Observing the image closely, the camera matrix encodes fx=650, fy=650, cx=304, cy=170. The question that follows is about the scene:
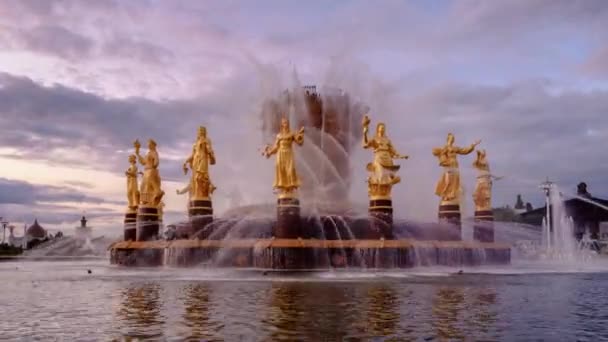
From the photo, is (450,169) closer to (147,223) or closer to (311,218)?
(311,218)

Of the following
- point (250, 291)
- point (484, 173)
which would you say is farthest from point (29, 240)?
point (250, 291)

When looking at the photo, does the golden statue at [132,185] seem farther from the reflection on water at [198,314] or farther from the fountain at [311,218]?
the reflection on water at [198,314]

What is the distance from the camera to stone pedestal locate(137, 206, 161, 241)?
3462 cm

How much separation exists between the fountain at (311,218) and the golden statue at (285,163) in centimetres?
5

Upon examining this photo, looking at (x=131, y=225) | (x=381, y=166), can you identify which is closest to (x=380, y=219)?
(x=381, y=166)

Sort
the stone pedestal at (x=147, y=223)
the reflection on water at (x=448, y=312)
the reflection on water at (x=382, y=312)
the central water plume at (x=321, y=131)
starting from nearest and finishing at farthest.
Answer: the reflection on water at (x=448, y=312) → the reflection on water at (x=382, y=312) → the stone pedestal at (x=147, y=223) → the central water plume at (x=321, y=131)

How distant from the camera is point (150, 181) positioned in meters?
35.2

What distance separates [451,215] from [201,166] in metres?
13.4

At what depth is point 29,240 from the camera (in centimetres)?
9494

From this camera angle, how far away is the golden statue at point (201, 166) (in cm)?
3200

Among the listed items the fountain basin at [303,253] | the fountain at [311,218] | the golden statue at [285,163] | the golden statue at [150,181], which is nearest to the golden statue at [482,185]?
the fountain at [311,218]

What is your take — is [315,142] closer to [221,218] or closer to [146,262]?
[221,218]

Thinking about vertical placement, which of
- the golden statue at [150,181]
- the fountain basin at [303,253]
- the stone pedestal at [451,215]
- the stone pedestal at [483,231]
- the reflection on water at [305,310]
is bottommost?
the reflection on water at [305,310]

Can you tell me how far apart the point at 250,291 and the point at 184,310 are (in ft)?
13.9
